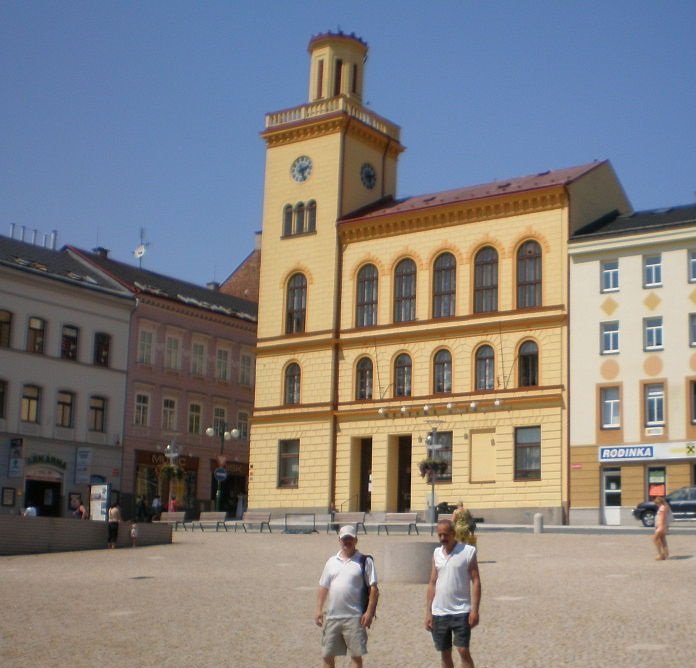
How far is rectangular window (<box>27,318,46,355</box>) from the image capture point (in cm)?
6619

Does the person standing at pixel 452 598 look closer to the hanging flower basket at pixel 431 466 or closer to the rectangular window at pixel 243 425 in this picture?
the hanging flower basket at pixel 431 466

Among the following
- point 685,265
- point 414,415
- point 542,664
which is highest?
point 685,265

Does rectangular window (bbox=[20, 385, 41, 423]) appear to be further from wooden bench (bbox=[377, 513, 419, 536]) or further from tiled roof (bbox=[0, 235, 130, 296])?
wooden bench (bbox=[377, 513, 419, 536])

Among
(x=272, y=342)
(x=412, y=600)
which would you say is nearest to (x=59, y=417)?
(x=272, y=342)

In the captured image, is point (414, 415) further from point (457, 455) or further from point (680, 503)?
point (680, 503)

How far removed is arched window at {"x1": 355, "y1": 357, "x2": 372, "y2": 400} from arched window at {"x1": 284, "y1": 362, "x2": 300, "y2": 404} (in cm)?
354

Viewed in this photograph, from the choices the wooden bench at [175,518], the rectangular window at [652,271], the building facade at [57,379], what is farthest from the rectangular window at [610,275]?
the building facade at [57,379]

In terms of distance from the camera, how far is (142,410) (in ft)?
236

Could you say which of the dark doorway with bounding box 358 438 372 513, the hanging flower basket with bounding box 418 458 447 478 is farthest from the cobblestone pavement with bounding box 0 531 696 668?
the dark doorway with bounding box 358 438 372 513

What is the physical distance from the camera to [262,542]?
43.1 m

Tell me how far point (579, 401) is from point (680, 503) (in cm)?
889

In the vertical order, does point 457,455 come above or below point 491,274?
below

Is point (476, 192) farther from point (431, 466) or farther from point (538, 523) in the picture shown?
point (538, 523)

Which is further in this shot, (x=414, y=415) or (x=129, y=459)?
(x=129, y=459)
